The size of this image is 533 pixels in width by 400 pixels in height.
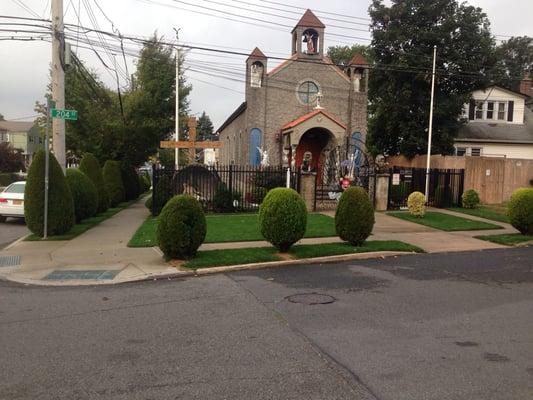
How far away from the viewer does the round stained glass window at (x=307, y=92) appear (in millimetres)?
28911

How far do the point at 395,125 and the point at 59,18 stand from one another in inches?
802

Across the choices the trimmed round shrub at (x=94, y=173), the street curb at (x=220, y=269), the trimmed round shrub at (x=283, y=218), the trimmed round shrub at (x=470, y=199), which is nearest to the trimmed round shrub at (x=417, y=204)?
the trimmed round shrub at (x=470, y=199)

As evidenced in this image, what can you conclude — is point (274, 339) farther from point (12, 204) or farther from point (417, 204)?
point (12, 204)

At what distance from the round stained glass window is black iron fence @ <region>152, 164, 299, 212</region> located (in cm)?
828

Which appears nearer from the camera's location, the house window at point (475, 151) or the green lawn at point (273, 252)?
the green lawn at point (273, 252)

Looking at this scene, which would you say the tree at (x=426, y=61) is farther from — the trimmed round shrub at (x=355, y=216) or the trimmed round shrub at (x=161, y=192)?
the trimmed round shrub at (x=355, y=216)

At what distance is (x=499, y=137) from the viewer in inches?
1307

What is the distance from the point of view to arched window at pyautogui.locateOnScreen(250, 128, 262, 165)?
2812 centimetres

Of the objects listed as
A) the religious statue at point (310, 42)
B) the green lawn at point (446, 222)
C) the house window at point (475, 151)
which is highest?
the religious statue at point (310, 42)

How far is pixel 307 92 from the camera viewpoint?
28969 millimetres

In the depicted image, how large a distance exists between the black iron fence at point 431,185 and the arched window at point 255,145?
8.08 meters

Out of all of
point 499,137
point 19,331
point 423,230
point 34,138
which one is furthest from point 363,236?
point 34,138

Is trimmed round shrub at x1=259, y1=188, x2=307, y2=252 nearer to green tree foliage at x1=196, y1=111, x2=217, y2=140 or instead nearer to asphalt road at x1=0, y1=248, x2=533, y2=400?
asphalt road at x1=0, y1=248, x2=533, y2=400

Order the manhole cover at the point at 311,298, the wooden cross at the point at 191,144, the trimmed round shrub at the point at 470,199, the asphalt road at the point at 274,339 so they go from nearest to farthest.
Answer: the asphalt road at the point at 274,339 < the manhole cover at the point at 311,298 < the trimmed round shrub at the point at 470,199 < the wooden cross at the point at 191,144
